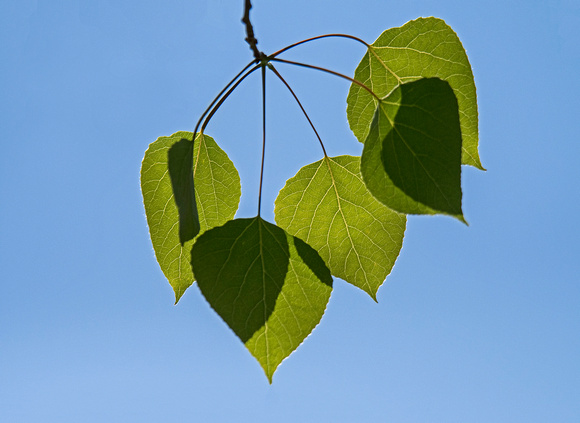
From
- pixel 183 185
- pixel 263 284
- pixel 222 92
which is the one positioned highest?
pixel 222 92

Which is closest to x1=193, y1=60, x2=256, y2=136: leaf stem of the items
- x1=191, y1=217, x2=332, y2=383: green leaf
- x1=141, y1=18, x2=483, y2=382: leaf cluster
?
x1=141, y1=18, x2=483, y2=382: leaf cluster

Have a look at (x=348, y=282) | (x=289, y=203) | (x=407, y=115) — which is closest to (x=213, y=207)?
(x=289, y=203)

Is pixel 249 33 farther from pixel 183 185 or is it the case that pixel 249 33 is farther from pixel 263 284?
pixel 263 284

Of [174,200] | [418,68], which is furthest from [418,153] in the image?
[174,200]

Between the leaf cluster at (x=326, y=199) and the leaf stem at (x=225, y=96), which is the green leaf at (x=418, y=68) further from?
the leaf stem at (x=225, y=96)

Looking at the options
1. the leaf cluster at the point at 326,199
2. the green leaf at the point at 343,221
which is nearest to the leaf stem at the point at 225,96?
the leaf cluster at the point at 326,199

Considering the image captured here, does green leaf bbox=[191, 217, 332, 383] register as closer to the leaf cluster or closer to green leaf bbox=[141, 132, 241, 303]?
the leaf cluster
